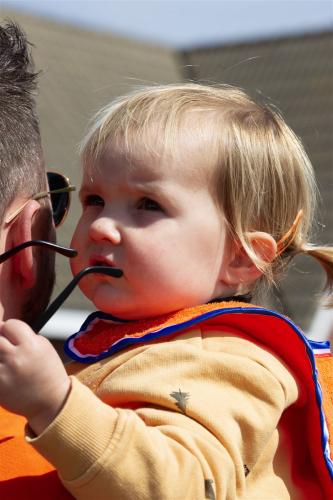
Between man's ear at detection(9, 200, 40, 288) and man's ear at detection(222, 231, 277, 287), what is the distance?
0.45 metres

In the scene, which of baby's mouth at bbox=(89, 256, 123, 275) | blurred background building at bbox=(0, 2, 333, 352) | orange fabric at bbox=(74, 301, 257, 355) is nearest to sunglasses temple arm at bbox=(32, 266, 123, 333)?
baby's mouth at bbox=(89, 256, 123, 275)

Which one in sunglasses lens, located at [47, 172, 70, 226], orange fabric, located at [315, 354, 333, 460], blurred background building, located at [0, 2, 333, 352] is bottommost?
blurred background building, located at [0, 2, 333, 352]

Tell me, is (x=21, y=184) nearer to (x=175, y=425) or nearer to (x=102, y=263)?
(x=102, y=263)

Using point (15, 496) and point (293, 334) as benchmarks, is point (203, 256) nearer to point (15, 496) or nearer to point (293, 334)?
point (293, 334)

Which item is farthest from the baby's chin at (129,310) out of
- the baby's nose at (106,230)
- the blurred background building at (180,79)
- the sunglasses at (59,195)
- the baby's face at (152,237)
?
the blurred background building at (180,79)

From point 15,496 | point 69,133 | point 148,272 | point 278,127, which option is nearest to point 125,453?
point 15,496

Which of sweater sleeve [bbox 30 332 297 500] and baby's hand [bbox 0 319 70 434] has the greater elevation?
baby's hand [bbox 0 319 70 434]

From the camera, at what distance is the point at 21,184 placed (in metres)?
2.66

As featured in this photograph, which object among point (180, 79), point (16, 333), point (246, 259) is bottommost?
point (180, 79)

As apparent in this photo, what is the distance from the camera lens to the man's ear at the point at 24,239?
258cm

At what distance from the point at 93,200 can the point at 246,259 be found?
39 centimetres

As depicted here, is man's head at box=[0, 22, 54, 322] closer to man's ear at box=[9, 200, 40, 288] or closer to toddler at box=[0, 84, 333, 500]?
man's ear at box=[9, 200, 40, 288]

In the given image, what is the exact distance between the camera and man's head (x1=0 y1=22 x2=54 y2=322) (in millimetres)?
Answer: 2592

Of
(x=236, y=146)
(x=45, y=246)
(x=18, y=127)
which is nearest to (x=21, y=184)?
(x=18, y=127)
